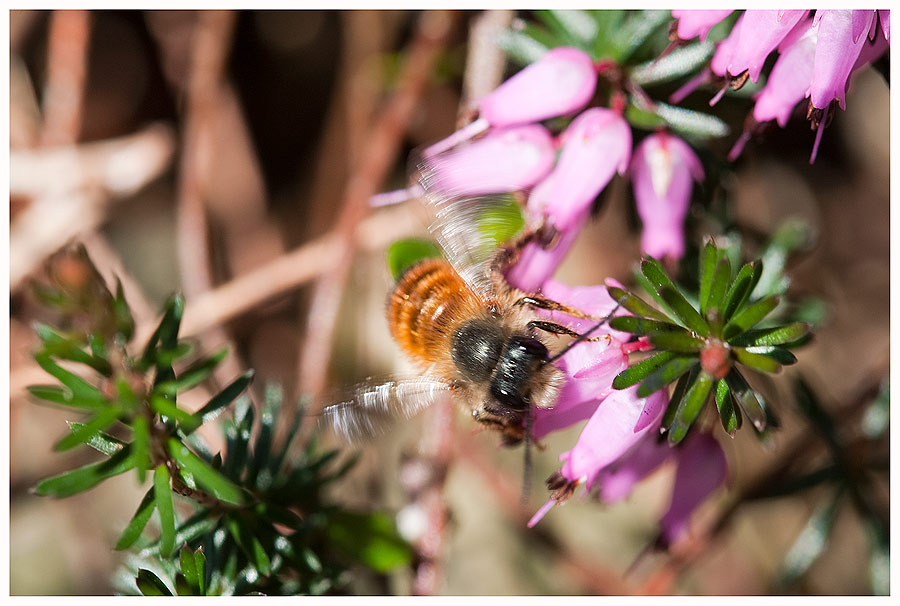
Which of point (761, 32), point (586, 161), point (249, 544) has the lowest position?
point (249, 544)

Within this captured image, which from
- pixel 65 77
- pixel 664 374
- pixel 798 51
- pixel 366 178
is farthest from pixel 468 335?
pixel 65 77

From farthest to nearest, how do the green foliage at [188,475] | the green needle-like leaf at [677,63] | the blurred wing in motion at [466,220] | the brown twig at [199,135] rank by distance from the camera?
1. the brown twig at [199,135]
2. the blurred wing in motion at [466,220]
3. the green needle-like leaf at [677,63]
4. the green foliage at [188,475]

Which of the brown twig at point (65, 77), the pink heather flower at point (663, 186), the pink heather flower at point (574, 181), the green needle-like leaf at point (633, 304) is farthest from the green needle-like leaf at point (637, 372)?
the brown twig at point (65, 77)

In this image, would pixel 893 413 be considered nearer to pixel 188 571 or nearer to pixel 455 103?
pixel 188 571

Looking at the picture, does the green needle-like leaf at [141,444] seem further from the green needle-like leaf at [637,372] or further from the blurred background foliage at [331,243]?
the blurred background foliage at [331,243]

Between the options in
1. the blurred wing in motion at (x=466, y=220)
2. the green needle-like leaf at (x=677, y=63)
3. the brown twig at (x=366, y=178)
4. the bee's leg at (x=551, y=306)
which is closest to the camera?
the bee's leg at (x=551, y=306)

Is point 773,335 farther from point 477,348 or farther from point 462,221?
point 462,221
